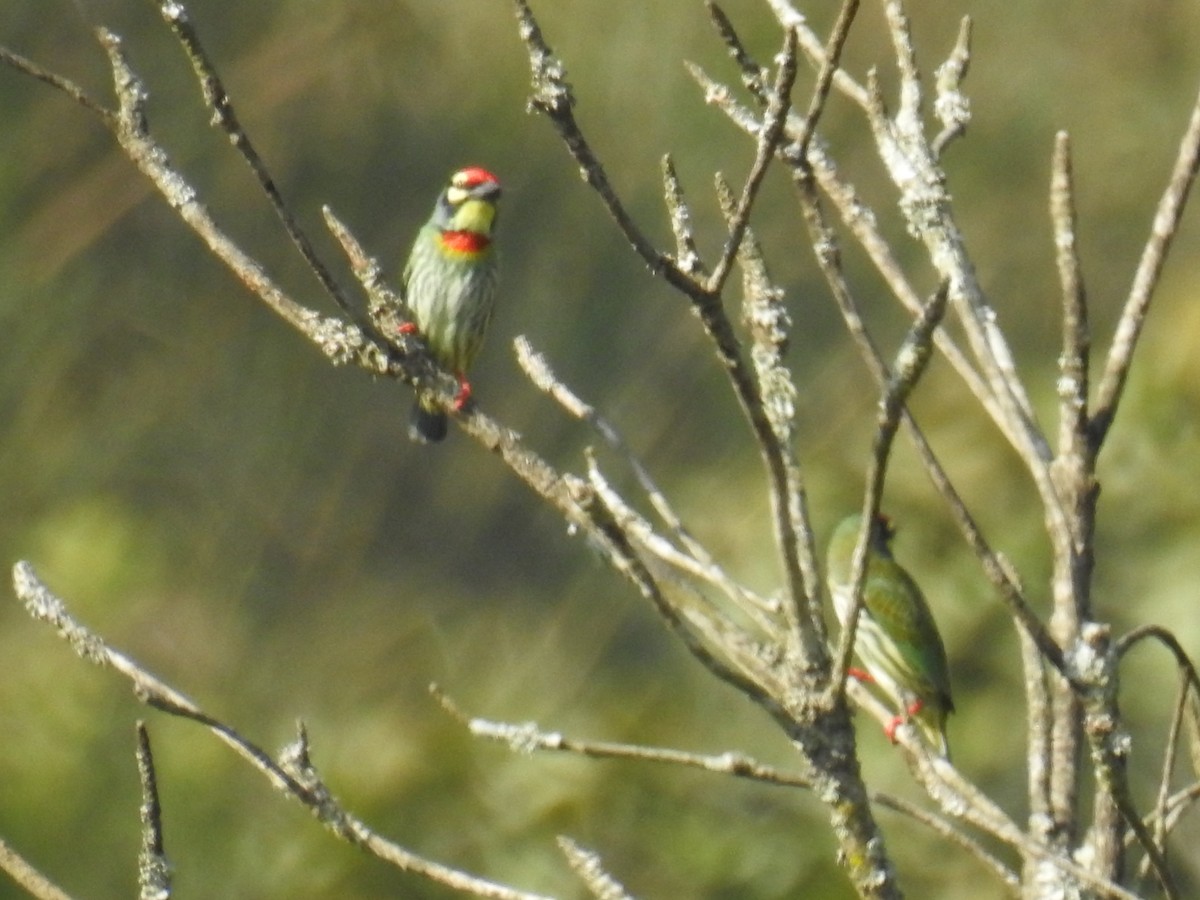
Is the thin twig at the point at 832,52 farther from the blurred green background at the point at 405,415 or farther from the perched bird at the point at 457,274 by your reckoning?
the blurred green background at the point at 405,415

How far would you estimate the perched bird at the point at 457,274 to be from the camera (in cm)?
410

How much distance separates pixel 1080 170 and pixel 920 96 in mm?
5286

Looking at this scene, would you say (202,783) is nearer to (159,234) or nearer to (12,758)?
(12,758)

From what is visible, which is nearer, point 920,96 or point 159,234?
point 920,96

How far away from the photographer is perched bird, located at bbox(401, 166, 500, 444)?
4.10 metres

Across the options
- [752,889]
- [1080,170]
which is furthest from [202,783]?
[1080,170]

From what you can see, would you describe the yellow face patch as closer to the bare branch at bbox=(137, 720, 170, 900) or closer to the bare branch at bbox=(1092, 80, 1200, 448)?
the bare branch at bbox=(1092, 80, 1200, 448)

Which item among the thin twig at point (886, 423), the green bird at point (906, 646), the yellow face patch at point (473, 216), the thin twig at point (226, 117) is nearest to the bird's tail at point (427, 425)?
the yellow face patch at point (473, 216)

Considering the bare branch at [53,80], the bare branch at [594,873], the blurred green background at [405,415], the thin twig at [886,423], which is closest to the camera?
the thin twig at [886,423]

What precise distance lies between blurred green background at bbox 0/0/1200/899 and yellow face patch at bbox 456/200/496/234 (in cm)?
203

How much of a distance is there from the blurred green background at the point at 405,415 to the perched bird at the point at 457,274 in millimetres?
2038

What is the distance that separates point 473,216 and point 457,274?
14cm

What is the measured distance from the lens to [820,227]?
1833 millimetres

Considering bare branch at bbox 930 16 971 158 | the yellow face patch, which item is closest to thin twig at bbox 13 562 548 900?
bare branch at bbox 930 16 971 158
